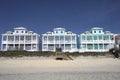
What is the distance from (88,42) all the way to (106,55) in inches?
657

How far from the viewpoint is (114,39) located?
50.0m

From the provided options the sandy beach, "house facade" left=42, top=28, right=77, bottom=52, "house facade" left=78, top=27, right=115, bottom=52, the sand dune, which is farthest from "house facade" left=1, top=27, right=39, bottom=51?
the sandy beach

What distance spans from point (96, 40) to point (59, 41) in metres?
9.69

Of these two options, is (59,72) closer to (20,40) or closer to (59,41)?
(59,41)

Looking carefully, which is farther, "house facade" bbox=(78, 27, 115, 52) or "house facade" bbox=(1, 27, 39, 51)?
"house facade" bbox=(78, 27, 115, 52)

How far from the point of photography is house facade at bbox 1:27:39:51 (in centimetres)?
4775

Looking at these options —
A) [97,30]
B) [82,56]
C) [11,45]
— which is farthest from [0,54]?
[97,30]

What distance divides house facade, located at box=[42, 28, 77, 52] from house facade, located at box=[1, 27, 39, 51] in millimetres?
2325

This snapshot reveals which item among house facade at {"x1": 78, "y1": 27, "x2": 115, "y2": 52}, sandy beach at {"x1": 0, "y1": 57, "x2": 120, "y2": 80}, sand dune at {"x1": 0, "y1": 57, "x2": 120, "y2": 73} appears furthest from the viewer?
house facade at {"x1": 78, "y1": 27, "x2": 115, "y2": 52}

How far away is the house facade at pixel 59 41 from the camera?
157ft

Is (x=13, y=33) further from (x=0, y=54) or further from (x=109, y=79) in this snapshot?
(x=109, y=79)

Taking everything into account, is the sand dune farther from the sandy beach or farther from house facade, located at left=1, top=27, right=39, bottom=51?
house facade, located at left=1, top=27, right=39, bottom=51

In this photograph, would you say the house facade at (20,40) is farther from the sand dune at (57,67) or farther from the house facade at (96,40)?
the sand dune at (57,67)

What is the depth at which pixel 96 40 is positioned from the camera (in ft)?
163
